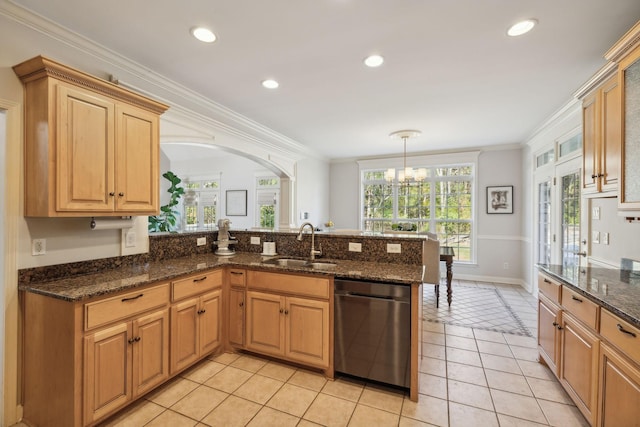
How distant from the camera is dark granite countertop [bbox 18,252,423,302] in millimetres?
1789

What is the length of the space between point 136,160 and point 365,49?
80.3 inches

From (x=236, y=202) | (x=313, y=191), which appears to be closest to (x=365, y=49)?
(x=313, y=191)

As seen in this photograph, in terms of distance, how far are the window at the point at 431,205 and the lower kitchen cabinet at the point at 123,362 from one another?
4.67 m

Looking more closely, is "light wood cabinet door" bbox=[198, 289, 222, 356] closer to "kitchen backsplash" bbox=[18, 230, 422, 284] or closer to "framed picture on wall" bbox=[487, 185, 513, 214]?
"kitchen backsplash" bbox=[18, 230, 422, 284]

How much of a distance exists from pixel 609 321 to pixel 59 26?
12.9 feet

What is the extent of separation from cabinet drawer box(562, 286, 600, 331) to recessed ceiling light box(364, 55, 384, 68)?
7.51ft

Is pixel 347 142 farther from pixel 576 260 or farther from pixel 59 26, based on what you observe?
pixel 59 26

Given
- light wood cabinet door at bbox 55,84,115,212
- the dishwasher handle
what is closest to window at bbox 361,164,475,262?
the dishwasher handle

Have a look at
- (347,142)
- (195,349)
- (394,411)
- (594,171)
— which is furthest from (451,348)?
(347,142)

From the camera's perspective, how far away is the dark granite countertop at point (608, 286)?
1514 millimetres

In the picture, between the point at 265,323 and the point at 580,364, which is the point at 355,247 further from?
the point at 580,364

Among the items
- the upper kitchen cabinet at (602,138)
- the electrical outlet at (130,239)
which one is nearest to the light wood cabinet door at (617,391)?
the upper kitchen cabinet at (602,138)

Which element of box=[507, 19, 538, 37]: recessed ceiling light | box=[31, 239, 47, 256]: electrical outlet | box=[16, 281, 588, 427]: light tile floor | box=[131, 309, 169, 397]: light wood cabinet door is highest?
box=[507, 19, 538, 37]: recessed ceiling light

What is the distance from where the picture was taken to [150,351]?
81.7 inches
